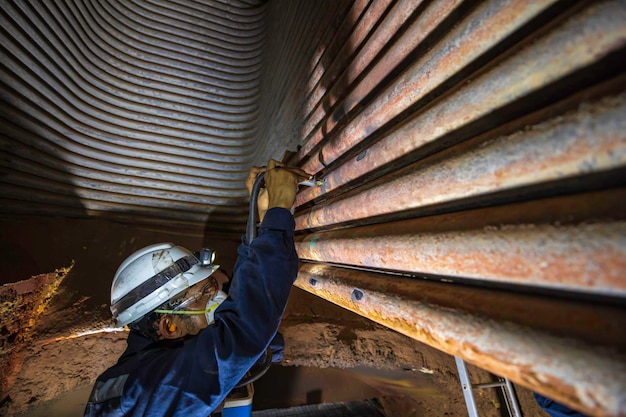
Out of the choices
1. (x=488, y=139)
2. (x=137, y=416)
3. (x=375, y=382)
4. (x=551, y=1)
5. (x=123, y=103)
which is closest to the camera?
(x=551, y=1)

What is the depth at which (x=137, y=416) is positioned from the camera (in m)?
1.23

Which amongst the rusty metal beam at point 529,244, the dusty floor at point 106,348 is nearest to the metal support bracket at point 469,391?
the dusty floor at point 106,348

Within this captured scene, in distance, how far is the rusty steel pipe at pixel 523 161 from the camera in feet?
1.66

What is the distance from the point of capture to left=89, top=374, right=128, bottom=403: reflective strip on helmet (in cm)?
127

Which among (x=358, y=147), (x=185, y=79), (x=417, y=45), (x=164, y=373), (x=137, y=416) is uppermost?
(x=185, y=79)

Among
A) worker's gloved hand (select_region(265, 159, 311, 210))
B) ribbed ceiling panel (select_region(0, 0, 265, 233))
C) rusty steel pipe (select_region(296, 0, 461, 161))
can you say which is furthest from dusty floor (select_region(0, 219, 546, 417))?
rusty steel pipe (select_region(296, 0, 461, 161))

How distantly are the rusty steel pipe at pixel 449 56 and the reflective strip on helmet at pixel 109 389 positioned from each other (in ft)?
4.90

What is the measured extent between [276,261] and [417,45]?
1.00 m

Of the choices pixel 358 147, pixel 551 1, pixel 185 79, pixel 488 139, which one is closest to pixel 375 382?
pixel 358 147

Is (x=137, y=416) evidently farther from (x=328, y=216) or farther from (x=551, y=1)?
(x=551, y=1)

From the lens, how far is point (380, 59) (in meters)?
1.17

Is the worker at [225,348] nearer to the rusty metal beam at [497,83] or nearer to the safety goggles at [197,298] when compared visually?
the safety goggles at [197,298]

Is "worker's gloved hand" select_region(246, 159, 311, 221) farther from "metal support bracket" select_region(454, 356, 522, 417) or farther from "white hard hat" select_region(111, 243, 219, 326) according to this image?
"metal support bracket" select_region(454, 356, 522, 417)

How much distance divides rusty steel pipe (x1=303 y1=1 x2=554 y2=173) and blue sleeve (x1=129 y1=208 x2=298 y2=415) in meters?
0.72
